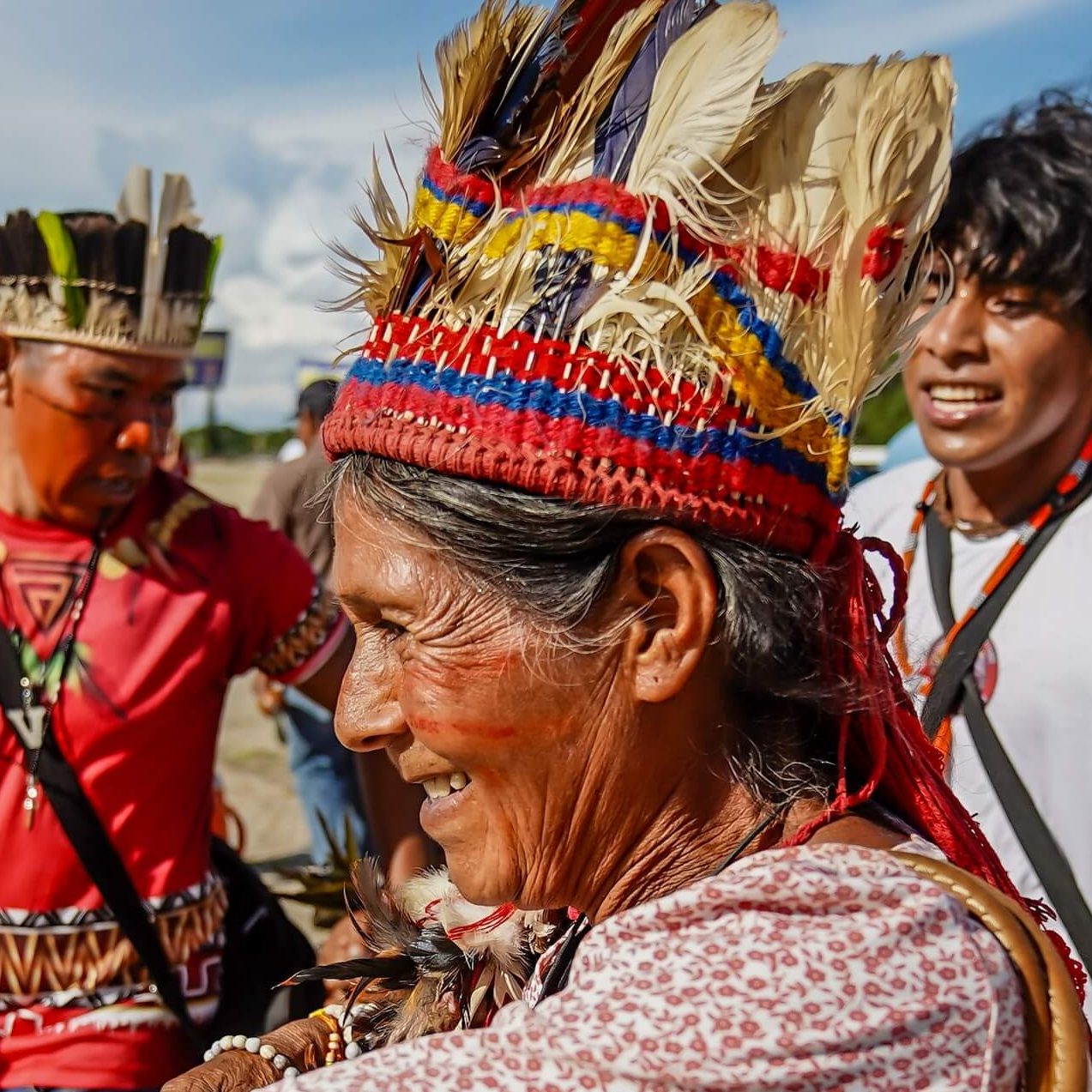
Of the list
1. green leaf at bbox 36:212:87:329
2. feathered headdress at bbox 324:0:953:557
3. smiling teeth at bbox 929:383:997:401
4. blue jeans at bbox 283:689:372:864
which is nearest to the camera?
feathered headdress at bbox 324:0:953:557

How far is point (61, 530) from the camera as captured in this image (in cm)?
272

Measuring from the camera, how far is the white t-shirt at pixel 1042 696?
2602 mm

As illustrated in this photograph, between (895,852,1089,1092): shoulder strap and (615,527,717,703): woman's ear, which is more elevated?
(615,527,717,703): woman's ear

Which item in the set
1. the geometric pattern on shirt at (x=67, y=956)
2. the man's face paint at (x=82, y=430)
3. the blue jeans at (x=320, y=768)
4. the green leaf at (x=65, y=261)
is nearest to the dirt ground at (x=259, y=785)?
the blue jeans at (x=320, y=768)

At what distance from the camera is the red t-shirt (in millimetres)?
2502

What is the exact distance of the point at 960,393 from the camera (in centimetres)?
306

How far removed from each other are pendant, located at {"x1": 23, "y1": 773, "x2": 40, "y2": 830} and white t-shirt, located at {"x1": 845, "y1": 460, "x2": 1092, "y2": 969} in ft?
5.86

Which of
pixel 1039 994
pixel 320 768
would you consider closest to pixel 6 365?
pixel 1039 994

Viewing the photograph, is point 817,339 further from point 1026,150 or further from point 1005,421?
point 1026,150

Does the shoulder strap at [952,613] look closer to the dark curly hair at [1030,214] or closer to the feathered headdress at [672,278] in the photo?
the dark curly hair at [1030,214]

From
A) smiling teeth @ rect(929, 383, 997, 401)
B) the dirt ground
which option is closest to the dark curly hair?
smiling teeth @ rect(929, 383, 997, 401)

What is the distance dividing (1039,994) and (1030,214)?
7.34ft

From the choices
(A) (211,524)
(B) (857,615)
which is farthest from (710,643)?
(A) (211,524)

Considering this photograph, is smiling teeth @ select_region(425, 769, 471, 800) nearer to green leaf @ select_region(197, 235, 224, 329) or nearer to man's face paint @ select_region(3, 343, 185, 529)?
man's face paint @ select_region(3, 343, 185, 529)
